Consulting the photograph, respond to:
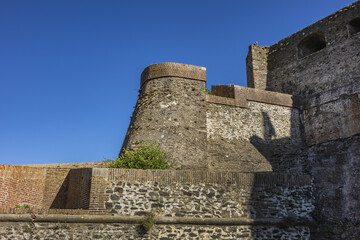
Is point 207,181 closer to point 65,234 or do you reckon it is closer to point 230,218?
point 230,218

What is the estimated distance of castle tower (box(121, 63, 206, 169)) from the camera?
12.8 meters

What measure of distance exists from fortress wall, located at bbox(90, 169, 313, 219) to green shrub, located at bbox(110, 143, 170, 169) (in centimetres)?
123

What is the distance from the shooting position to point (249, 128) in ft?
48.0

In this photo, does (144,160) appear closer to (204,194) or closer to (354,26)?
(204,194)

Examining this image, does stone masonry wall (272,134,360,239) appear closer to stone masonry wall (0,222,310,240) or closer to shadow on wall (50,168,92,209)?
stone masonry wall (0,222,310,240)

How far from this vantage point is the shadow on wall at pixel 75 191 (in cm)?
950

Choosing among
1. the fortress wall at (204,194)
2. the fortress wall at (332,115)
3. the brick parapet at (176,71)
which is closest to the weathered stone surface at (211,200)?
the fortress wall at (204,194)

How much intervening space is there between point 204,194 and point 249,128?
5482 mm

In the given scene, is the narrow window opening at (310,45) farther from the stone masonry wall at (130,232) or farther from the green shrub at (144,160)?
→ the stone masonry wall at (130,232)

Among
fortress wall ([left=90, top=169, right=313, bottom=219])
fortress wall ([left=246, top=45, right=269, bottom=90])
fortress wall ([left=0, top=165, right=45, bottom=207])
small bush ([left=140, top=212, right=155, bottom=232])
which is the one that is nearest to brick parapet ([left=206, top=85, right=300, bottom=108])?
fortress wall ([left=246, top=45, right=269, bottom=90])

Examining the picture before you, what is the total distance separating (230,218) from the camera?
379 inches

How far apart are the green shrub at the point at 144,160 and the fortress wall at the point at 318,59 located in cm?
963

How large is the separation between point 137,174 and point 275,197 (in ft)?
11.8

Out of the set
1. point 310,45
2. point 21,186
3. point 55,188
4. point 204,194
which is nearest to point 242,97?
point 204,194
